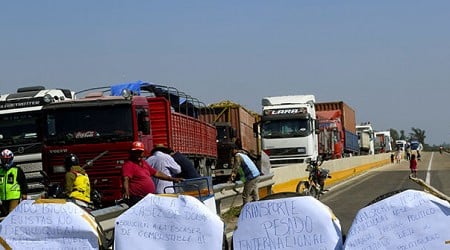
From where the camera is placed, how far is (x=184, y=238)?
6117mm

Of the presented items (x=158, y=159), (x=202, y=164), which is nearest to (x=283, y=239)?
(x=158, y=159)

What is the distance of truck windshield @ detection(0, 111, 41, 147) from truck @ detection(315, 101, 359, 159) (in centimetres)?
2107

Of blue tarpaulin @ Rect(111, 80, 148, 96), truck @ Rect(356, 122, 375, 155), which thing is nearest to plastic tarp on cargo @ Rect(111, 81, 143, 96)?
blue tarpaulin @ Rect(111, 80, 148, 96)

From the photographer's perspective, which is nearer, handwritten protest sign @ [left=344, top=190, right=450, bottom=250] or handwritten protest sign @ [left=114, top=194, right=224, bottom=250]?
handwritten protest sign @ [left=344, top=190, right=450, bottom=250]

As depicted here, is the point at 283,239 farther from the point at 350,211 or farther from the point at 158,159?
the point at 350,211

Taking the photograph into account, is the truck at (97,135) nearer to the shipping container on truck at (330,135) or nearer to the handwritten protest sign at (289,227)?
the handwritten protest sign at (289,227)

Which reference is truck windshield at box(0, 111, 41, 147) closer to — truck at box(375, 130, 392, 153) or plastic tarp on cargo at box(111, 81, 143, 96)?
plastic tarp on cargo at box(111, 81, 143, 96)

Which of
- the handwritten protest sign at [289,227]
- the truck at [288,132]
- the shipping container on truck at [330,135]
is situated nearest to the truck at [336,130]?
the shipping container on truck at [330,135]

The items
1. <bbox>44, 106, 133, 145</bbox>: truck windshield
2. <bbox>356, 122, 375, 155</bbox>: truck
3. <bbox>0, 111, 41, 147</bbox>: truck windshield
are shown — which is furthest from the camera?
<bbox>356, 122, 375, 155</bbox>: truck

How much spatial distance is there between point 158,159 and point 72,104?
205 inches

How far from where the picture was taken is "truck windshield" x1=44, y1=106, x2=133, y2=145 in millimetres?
16750

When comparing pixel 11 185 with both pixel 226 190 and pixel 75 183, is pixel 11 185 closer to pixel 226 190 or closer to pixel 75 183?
pixel 75 183

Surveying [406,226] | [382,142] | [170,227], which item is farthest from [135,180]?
[382,142]

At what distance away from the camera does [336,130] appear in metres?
46.9
